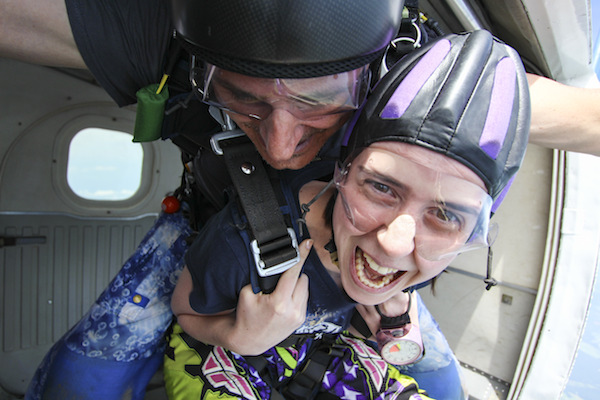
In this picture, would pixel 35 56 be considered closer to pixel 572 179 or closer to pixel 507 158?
pixel 507 158

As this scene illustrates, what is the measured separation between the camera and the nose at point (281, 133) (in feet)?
3.21

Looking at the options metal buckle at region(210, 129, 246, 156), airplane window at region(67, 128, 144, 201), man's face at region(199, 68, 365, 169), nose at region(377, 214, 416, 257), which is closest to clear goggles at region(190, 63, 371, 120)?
man's face at region(199, 68, 365, 169)

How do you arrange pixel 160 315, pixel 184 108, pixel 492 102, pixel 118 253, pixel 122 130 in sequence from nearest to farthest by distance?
pixel 492 102
pixel 184 108
pixel 160 315
pixel 122 130
pixel 118 253

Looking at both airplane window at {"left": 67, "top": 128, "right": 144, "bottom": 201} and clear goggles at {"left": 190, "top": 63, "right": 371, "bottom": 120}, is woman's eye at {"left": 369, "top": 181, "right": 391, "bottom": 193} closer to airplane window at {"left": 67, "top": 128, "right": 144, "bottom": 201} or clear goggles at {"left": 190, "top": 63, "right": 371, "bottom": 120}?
clear goggles at {"left": 190, "top": 63, "right": 371, "bottom": 120}

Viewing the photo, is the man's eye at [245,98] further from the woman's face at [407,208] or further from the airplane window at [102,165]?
the airplane window at [102,165]

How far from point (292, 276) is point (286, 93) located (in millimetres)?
556

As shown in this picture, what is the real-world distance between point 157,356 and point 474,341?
178 centimetres

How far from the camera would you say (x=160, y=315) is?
1607mm

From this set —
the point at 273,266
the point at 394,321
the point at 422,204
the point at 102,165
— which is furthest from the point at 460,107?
the point at 102,165

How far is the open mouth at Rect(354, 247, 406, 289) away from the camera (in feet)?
3.57

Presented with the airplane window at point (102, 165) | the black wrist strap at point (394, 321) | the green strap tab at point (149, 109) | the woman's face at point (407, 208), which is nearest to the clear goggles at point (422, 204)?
the woman's face at point (407, 208)

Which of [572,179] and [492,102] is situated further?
[572,179]

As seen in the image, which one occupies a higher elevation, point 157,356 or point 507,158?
point 507,158

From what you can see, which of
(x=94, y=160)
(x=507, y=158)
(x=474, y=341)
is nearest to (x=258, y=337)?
(x=507, y=158)
